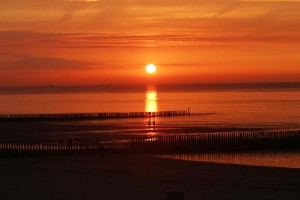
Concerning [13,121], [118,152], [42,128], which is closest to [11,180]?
[118,152]

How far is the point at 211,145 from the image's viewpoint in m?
49.4

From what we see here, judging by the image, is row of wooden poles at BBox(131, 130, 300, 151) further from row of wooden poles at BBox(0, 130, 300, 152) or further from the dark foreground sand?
the dark foreground sand

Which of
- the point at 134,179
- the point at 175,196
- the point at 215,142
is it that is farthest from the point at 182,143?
the point at 175,196

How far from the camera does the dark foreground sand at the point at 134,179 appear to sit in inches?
864

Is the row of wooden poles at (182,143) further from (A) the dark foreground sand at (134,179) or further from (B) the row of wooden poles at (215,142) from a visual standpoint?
(A) the dark foreground sand at (134,179)

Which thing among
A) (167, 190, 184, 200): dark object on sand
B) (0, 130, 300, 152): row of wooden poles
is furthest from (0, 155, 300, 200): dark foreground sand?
(167, 190, 184, 200): dark object on sand

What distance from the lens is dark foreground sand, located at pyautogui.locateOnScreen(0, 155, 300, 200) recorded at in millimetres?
21953

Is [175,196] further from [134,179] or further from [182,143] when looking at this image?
[182,143]

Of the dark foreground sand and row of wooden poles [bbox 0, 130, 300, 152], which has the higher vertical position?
row of wooden poles [bbox 0, 130, 300, 152]

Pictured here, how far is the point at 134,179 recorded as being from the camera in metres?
27.2

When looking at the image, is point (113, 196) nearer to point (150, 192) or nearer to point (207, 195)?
point (150, 192)

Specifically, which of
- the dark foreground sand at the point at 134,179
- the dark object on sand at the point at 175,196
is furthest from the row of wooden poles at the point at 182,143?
the dark object on sand at the point at 175,196

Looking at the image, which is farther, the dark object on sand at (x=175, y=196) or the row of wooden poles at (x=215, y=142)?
the row of wooden poles at (x=215, y=142)

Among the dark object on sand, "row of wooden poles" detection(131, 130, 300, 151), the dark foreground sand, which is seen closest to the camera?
the dark object on sand
